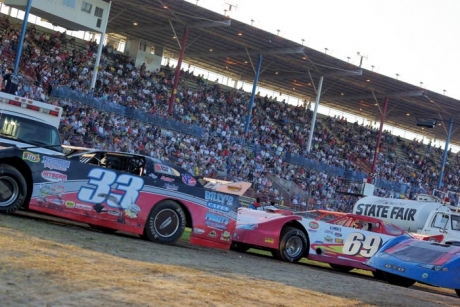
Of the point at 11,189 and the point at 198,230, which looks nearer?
the point at 11,189

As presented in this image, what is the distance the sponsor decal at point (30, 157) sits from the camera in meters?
12.4

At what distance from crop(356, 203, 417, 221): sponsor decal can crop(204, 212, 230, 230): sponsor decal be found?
11.8 meters

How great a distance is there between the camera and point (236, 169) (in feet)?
127

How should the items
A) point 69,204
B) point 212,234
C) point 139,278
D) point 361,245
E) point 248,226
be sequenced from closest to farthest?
point 139,278, point 69,204, point 212,234, point 248,226, point 361,245

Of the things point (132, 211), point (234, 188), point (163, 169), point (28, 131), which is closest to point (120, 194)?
point (132, 211)

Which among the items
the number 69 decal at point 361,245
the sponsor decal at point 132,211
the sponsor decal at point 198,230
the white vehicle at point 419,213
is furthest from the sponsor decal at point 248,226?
the white vehicle at point 419,213

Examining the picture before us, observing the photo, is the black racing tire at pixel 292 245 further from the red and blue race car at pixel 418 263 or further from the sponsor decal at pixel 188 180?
the sponsor decal at pixel 188 180

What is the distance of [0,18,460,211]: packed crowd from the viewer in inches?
1350

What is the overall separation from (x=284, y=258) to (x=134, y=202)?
4093 millimetres

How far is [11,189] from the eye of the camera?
40.6 ft

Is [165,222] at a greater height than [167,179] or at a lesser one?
lesser

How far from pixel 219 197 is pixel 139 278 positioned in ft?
20.4

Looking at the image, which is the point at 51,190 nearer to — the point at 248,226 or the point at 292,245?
the point at 248,226

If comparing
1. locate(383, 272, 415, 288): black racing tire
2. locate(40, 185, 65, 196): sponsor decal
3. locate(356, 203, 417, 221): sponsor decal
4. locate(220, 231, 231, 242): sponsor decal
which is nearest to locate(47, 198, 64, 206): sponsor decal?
locate(40, 185, 65, 196): sponsor decal
